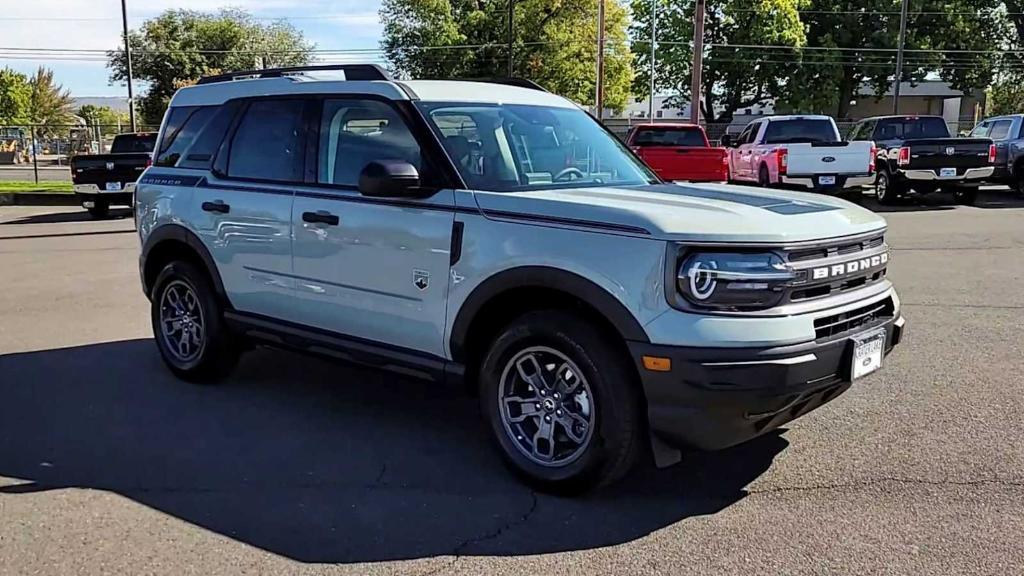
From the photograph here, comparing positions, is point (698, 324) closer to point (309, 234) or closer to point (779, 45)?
point (309, 234)

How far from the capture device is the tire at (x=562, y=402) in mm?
3898

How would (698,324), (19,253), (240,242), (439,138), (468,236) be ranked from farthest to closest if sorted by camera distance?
(19,253), (240,242), (439,138), (468,236), (698,324)

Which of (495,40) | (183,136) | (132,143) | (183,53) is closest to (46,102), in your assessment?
(183,53)

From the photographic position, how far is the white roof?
4.94 metres

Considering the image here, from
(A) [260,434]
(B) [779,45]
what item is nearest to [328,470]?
(A) [260,434]

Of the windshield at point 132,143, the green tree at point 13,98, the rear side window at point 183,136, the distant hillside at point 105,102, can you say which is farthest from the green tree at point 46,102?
the rear side window at point 183,136

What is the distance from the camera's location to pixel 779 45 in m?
49.1

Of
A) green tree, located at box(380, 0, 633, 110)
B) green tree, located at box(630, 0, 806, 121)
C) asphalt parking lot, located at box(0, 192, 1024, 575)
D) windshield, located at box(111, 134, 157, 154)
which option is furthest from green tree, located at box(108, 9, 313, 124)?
asphalt parking lot, located at box(0, 192, 1024, 575)

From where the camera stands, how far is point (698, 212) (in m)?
3.94

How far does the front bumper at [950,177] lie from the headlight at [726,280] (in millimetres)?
15992

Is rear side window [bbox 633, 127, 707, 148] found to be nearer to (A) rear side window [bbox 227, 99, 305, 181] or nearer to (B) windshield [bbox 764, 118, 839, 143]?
(B) windshield [bbox 764, 118, 839, 143]

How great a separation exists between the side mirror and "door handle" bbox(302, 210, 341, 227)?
0.52 metres

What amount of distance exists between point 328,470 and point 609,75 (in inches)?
2020

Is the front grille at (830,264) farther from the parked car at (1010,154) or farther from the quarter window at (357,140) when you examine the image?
the parked car at (1010,154)
